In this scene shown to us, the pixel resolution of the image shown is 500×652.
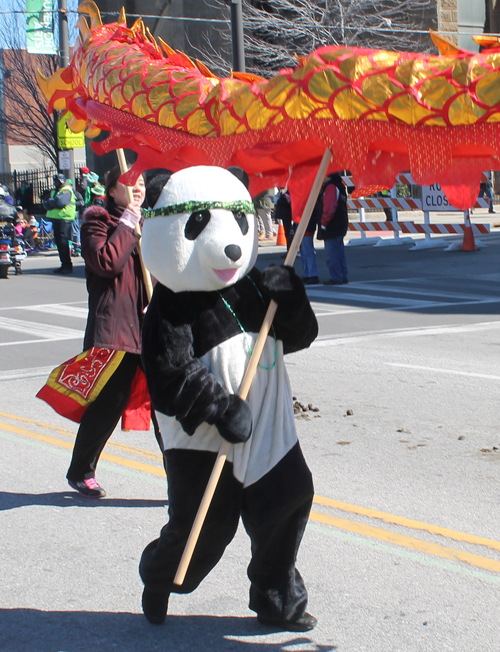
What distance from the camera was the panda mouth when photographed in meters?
3.05

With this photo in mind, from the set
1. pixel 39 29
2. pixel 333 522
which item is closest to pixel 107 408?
pixel 333 522

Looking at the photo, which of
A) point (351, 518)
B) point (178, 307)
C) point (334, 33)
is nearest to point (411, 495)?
point (351, 518)

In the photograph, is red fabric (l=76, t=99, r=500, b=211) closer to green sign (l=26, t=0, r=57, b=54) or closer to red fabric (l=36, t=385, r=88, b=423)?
red fabric (l=36, t=385, r=88, b=423)

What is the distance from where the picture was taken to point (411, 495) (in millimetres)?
4773

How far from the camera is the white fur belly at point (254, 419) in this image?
3.10m

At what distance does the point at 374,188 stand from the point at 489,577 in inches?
67.6

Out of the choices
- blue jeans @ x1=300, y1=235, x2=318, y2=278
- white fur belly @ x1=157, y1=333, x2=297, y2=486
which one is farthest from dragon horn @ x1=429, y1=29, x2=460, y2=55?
blue jeans @ x1=300, y1=235, x2=318, y2=278

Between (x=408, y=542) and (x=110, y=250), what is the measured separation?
205cm

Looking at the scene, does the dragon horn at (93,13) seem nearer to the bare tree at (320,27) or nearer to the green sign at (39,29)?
the green sign at (39,29)

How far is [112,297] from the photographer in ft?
15.2

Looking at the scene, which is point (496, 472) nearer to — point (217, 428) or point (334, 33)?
point (217, 428)

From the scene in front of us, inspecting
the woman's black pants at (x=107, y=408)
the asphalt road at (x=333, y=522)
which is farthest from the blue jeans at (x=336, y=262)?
the woman's black pants at (x=107, y=408)

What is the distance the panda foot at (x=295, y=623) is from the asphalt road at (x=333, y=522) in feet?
0.12

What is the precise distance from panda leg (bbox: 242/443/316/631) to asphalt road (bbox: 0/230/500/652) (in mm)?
125
